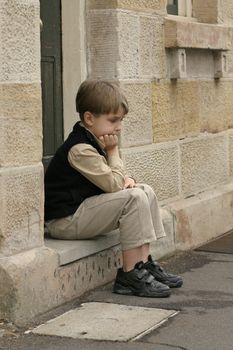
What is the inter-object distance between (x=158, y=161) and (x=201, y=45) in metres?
1.22

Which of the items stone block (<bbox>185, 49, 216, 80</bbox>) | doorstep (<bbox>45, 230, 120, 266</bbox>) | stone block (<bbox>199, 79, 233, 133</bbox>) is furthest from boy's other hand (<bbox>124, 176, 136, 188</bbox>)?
stone block (<bbox>199, 79, 233, 133</bbox>)

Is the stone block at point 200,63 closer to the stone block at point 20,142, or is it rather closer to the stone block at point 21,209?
the stone block at point 20,142

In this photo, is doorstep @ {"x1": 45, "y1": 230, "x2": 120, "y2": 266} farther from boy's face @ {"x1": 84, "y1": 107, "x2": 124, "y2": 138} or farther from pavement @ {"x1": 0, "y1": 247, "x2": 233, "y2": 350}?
boy's face @ {"x1": 84, "y1": 107, "x2": 124, "y2": 138}

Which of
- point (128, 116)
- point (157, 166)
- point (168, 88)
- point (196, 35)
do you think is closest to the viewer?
point (128, 116)

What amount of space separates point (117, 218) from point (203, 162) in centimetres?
240

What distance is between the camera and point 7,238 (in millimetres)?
4922

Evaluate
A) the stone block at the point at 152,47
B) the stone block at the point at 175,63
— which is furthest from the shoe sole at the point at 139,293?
the stone block at the point at 175,63

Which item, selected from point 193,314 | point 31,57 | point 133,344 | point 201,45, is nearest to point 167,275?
point 193,314

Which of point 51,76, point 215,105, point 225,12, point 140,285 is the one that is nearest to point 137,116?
point 51,76

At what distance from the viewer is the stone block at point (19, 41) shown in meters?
4.86

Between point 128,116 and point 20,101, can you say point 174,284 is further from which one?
point 20,101

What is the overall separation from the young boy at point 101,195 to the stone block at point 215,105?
7.32 ft

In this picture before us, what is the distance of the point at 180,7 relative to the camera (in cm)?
782

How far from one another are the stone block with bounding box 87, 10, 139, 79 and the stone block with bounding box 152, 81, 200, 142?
2.03ft
